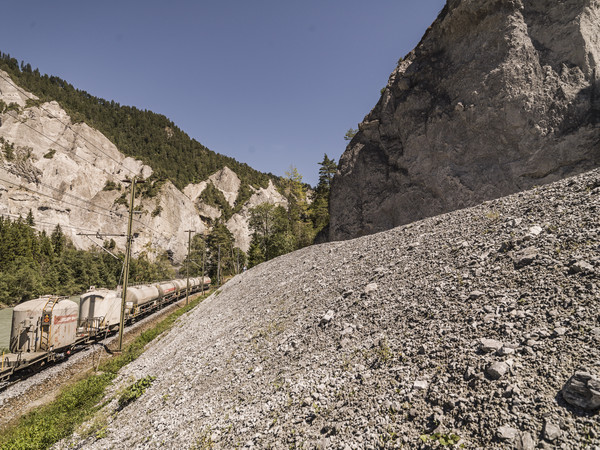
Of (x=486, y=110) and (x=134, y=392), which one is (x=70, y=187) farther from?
(x=486, y=110)

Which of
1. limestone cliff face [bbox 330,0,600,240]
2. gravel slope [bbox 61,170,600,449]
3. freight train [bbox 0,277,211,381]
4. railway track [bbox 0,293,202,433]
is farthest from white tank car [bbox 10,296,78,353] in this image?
limestone cliff face [bbox 330,0,600,240]

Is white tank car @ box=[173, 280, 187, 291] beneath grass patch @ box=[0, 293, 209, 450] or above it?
above

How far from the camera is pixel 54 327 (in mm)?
17141

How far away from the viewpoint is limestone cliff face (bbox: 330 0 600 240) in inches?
787

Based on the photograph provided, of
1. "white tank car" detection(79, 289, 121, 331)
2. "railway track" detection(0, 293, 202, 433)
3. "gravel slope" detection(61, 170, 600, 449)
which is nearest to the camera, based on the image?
→ "gravel slope" detection(61, 170, 600, 449)

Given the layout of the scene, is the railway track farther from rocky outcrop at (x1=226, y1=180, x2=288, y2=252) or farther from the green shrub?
rocky outcrop at (x1=226, y1=180, x2=288, y2=252)

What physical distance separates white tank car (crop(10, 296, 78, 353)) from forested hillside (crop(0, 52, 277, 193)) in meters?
112

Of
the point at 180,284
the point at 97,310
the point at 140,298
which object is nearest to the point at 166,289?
the point at 180,284

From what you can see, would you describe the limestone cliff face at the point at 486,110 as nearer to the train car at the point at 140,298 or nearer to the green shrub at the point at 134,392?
the train car at the point at 140,298

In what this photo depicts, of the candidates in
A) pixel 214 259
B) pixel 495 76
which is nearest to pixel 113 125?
pixel 214 259

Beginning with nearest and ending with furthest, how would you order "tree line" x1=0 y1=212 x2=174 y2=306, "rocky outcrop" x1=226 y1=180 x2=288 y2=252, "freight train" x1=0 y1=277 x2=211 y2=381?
"freight train" x1=0 y1=277 x2=211 y2=381, "tree line" x1=0 y1=212 x2=174 y2=306, "rocky outcrop" x1=226 y1=180 x2=288 y2=252

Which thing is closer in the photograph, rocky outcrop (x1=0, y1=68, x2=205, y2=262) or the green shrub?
the green shrub

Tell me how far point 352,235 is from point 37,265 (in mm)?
76683

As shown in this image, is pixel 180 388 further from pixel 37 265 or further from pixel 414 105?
pixel 37 265
